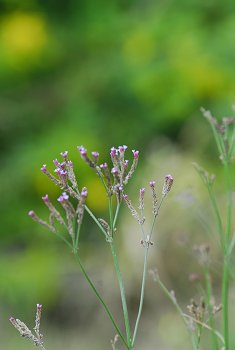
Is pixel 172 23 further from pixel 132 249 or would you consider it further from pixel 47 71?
pixel 132 249

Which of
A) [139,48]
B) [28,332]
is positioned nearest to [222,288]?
[28,332]

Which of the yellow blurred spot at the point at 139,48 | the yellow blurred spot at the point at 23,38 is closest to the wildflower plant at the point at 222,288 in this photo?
the yellow blurred spot at the point at 139,48

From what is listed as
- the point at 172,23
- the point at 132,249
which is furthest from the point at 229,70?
the point at 132,249

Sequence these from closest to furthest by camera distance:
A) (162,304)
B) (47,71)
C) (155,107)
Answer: (162,304) < (155,107) < (47,71)

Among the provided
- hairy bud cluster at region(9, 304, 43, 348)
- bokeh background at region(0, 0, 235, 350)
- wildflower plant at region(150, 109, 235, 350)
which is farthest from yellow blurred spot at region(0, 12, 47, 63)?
hairy bud cluster at region(9, 304, 43, 348)

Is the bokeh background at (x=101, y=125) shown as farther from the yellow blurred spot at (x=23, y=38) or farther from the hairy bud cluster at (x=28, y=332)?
the hairy bud cluster at (x=28, y=332)

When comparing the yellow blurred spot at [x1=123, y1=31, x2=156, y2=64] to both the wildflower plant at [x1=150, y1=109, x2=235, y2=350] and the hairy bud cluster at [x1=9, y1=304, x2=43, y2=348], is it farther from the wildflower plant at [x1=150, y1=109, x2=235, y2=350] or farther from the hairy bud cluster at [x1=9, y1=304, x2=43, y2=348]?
the hairy bud cluster at [x1=9, y1=304, x2=43, y2=348]

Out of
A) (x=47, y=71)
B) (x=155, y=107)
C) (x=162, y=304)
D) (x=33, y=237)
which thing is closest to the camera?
(x=162, y=304)
